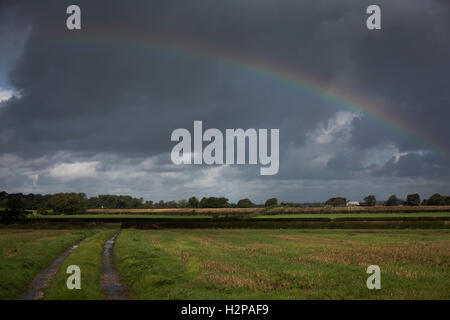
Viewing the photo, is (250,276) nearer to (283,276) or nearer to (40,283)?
(283,276)

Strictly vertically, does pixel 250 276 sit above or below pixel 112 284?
above

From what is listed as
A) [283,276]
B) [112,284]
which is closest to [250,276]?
[283,276]

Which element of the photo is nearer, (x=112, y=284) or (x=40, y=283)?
(x=112, y=284)

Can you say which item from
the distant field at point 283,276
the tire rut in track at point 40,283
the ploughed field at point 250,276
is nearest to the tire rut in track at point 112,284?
the ploughed field at point 250,276

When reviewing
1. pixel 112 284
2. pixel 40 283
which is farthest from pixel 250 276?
pixel 40 283

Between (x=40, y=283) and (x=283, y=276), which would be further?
(x=40, y=283)

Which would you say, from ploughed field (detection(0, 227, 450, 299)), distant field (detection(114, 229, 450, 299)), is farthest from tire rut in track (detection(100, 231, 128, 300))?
distant field (detection(114, 229, 450, 299))

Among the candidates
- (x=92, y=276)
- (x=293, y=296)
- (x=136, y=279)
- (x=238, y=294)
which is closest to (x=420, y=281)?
(x=293, y=296)

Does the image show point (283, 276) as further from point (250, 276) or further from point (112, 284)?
point (112, 284)

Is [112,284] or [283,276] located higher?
[283,276]

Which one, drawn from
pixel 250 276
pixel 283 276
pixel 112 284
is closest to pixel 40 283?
pixel 112 284

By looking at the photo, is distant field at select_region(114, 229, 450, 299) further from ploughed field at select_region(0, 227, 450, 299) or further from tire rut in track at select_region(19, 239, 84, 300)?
tire rut in track at select_region(19, 239, 84, 300)

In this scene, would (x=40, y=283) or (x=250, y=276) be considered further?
(x=40, y=283)
